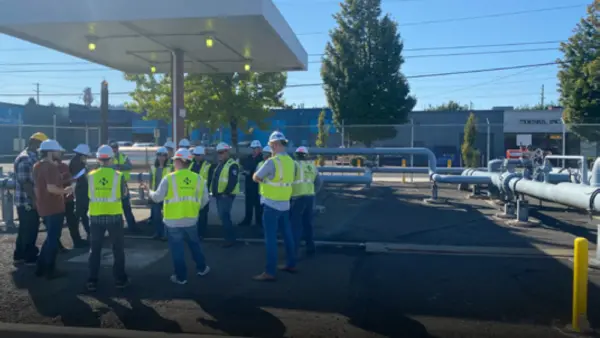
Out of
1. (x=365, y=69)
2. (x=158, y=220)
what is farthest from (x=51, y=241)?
(x=365, y=69)

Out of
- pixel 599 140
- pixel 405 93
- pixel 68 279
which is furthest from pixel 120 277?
pixel 405 93

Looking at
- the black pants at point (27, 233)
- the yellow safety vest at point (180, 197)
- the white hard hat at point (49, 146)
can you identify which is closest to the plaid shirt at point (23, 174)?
the black pants at point (27, 233)

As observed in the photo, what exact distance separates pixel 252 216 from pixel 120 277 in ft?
17.8

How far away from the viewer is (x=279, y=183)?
7422mm

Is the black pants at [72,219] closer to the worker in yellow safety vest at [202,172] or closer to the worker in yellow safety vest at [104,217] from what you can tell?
the worker in yellow safety vest at [202,172]

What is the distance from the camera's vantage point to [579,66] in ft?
91.2

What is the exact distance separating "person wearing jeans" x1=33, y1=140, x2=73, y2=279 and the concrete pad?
1030 mm

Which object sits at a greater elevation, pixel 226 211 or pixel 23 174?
pixel 23 174

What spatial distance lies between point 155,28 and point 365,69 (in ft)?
72.6

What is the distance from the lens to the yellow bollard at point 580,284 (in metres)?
5.39

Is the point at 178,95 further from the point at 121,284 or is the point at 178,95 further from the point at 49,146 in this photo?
the point at 121,284

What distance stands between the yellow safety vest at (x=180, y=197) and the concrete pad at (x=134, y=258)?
173 centimetres

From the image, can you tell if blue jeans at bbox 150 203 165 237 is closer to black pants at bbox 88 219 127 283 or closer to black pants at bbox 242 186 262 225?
black pants at bbox 242 186 262 225

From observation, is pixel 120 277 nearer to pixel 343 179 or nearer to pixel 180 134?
pixel 180 134
